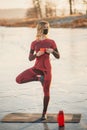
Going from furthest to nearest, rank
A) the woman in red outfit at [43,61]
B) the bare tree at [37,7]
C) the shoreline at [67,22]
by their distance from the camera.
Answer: the bare tree at [37,7] → the shoreline at [67,22] → the woman in red outfit at [43,61]

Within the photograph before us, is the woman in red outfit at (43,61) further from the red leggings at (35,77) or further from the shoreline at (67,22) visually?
the shoreline at (67,22)

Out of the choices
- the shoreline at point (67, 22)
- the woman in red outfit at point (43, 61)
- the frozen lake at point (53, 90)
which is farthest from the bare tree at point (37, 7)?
the woman in red outfit at point (43, 61)

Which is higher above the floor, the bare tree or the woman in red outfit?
the woman in red outfit

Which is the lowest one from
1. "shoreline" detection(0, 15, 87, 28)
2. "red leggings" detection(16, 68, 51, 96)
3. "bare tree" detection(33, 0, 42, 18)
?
"bare tree" detection(33, 0, 42, 18)

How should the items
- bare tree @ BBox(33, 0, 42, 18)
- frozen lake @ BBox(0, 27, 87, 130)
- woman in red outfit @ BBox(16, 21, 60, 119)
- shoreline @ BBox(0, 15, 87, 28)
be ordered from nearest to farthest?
woman in red outfit @ BBox(16, 21, 60, 119) < frozen lake @ BBox(0, 27, 87, 130) < shoreline @ BBox(0, 15, 87, 28) < bare tree @ BBox(33, 0, 42, 18)

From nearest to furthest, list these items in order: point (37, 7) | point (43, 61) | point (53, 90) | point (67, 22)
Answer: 1. point (43, 61)
2. point (53, 90)
3. point (67, 22)
4. point (37, 7)

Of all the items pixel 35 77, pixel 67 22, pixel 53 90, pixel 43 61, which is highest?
pixel 43 61

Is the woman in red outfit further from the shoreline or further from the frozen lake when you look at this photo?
the shoreline

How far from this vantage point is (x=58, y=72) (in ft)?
53.5

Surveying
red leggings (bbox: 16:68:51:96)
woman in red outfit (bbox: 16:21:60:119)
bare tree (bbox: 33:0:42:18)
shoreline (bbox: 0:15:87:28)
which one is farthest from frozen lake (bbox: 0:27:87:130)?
bare tree (bbox: 33:0:42:18)

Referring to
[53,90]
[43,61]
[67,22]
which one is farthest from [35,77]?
[67,22]

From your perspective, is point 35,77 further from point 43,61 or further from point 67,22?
point 67,22

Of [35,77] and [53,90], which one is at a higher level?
[35,77]

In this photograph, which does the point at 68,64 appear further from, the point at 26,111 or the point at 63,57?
the point at 26,111
